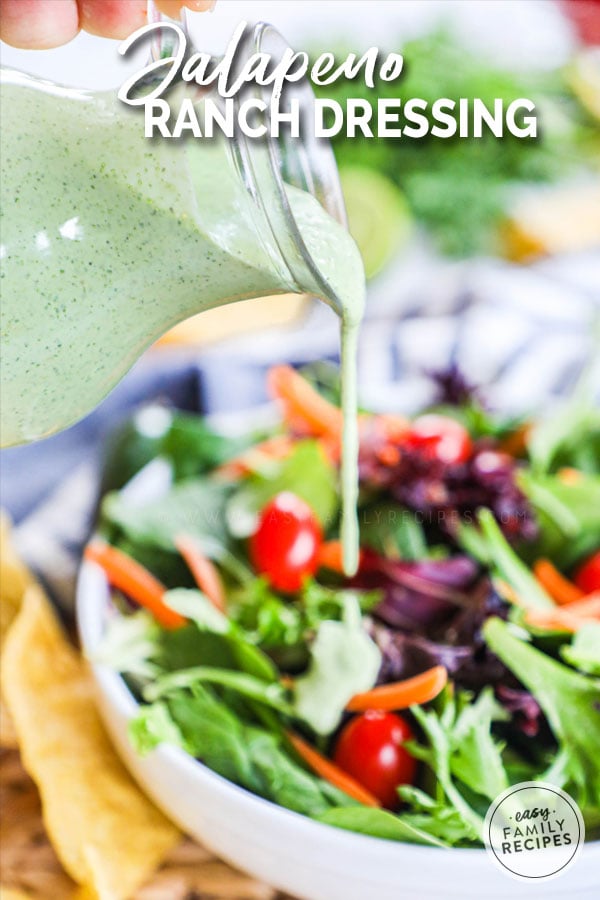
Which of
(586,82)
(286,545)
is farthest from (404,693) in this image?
(586,82)

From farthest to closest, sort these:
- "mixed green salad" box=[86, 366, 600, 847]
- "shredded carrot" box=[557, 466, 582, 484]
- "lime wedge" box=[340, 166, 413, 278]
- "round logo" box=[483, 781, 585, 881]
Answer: "lime wedge" box=[340, 166, 413, 278] < "shredded carrot" box=[557, 466, 582, 484] < "mixed green salad" box=[86, 366, 600, 847] < "round logo" box=[483, 781, 585, 881]

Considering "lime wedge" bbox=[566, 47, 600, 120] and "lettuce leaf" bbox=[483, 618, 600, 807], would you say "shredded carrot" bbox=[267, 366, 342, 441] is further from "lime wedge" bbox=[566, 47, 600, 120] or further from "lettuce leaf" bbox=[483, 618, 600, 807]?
"lime wedge" bbox=[566, 47, 600, 120]

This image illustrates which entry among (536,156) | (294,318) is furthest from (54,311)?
(536,156)

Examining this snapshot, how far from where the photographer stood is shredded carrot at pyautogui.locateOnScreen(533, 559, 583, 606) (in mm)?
1150

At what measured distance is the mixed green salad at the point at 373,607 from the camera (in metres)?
0.93

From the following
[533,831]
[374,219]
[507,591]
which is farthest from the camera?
[374,219]

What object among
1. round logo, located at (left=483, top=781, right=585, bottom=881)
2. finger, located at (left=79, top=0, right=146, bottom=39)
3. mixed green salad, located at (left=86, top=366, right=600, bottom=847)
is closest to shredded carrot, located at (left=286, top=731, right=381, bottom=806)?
mixed green salad, located at (left=86, top=366, right=600, bottom=847)

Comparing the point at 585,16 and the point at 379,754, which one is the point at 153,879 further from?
the point at 585,16

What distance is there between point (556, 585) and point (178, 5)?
28.6 inches

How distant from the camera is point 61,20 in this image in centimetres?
103

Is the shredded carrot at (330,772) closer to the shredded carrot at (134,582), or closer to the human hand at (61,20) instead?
the shredded carrot at (134,582)

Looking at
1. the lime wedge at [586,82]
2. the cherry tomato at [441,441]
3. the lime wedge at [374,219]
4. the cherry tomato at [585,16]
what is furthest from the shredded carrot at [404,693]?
the cherry tomato at [585,16]

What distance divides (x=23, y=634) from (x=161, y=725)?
0.28 m

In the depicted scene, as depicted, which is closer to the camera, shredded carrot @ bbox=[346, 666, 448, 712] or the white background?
shredded carrot @ bbox=[346, 666, 448, 712]
